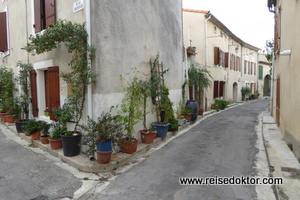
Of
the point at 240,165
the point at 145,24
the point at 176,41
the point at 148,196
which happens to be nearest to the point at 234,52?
the point at 176,41

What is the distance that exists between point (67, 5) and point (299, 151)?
625 centimetres

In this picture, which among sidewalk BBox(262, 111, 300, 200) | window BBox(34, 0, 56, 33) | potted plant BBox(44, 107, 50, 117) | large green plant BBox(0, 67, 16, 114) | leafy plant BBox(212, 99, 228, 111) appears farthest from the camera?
leafy plant BBox(212, 99, 228, 111)

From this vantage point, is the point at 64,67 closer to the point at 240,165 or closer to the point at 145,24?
the point at 145,24

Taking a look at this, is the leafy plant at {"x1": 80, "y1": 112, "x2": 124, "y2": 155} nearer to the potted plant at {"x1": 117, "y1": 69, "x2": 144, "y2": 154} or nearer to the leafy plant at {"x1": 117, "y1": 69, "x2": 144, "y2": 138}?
the potted plant at {"x1": 117, "y1": 69, "x2": 144, "y2": 154}

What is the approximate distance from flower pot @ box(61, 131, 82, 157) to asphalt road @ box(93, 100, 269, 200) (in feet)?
4.45

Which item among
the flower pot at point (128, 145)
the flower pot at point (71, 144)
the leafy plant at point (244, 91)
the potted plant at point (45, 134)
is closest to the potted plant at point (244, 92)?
the leafy plant at point (244, 91)

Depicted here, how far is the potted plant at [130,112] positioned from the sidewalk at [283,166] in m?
3.00

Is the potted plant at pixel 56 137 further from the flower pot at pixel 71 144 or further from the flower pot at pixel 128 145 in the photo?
the flower pot at pixel 128 145

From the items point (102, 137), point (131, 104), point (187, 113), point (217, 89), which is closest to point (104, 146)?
point (102, 137)

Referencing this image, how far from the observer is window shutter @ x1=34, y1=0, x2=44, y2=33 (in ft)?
20.6

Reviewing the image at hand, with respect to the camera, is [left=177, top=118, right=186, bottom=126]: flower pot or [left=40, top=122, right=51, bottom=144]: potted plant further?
Answer: [left=177, top=118, right=186, bottom=126]: flower pot

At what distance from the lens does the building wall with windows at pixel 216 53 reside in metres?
13.0

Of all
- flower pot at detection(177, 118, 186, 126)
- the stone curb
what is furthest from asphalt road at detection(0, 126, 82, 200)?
flower pot at detection(177, 118, 186, 126)

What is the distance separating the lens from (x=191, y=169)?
4426 mm
